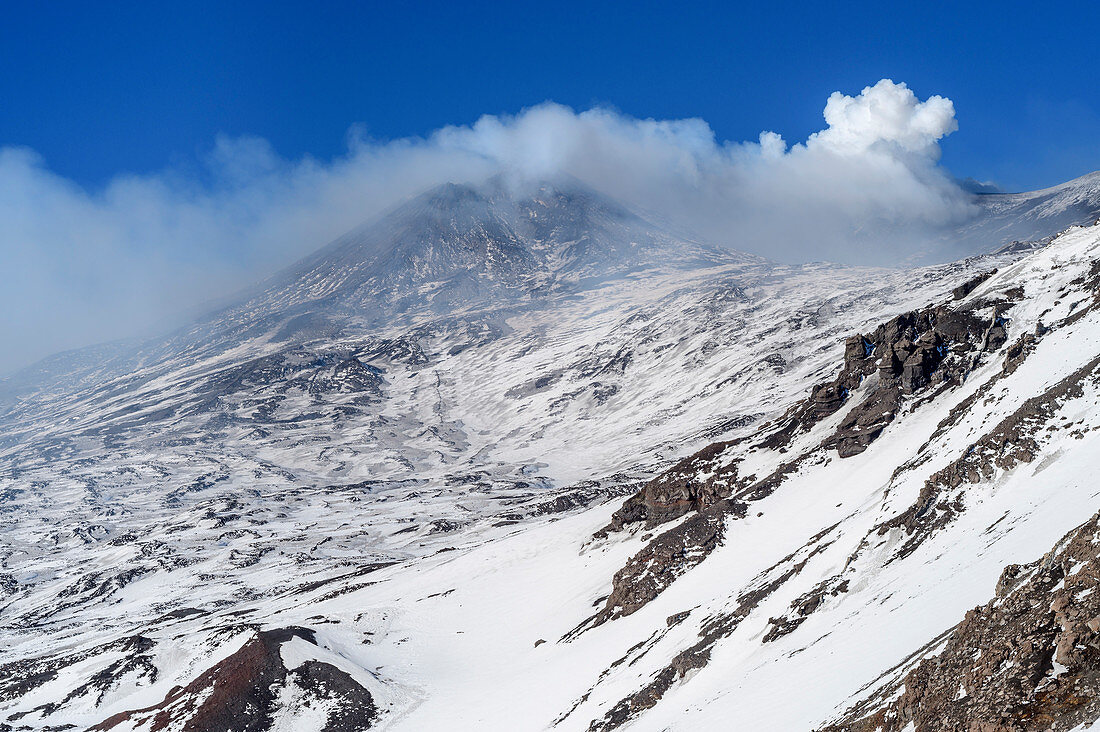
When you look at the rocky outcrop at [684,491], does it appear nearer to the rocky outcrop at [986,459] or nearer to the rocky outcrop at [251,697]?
the rocky outcrop at [986,459]

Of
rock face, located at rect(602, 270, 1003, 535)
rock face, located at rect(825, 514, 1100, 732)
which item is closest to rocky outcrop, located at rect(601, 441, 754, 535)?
rock face, located at rect(602, 270, 1003, 535)

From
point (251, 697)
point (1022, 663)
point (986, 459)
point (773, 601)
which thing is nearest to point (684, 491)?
point (773, 601)

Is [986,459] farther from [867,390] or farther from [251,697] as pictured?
[251,697]

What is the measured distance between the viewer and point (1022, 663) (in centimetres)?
1402

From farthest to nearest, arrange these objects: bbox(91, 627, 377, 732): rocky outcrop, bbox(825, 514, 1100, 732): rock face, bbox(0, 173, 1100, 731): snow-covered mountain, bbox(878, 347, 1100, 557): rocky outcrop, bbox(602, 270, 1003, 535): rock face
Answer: bbox(602, 270, 1003, 535): rock face, bbox(91, 627, 377, 732): rocky outcrop, bbox(878, 347, 1100, 557): rocky outcrop, bbox(0, 173, 1100, 731): snow-covered mountain, bbox(825, 514, 1100, 732): rock face

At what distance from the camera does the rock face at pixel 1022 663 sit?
12656 millimetres

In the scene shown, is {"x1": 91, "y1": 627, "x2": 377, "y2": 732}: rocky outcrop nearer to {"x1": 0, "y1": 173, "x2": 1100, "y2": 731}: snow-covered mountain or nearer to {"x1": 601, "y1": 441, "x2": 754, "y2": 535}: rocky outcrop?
{"x1": 0, "y1": 173, "x2": 1100, "y2": 731}: snow-covered mountain

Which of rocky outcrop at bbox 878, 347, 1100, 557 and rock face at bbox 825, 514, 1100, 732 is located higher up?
rock face at bbox 825, 514, 1100, 732

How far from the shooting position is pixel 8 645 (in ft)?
313

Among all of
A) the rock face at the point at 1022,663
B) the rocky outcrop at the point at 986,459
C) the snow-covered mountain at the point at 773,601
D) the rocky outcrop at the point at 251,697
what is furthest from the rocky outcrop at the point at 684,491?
the rock face at the point at 1022,663

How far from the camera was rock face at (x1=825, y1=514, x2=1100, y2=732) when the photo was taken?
12.7m

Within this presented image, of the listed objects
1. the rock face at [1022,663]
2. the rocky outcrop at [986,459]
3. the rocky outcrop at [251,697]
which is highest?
the rock face at [1022,663]

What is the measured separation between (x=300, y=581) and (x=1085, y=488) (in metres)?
110

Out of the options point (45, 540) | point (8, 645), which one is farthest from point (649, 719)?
point (45, 540)
